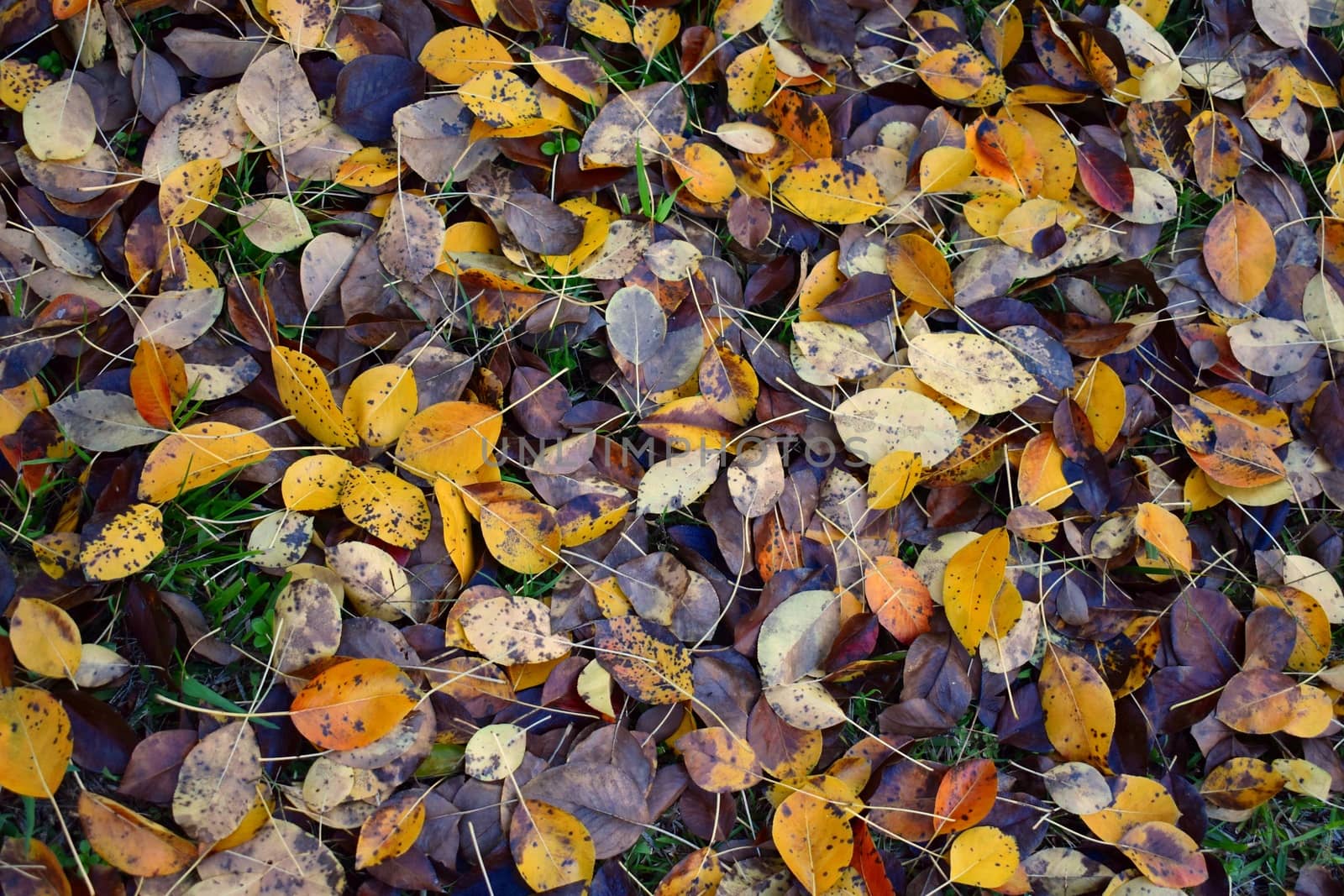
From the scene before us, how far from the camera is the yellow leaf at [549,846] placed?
1217 mm

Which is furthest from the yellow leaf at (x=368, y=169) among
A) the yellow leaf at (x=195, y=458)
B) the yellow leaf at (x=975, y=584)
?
the yellow leaf at (x=975, y=584)

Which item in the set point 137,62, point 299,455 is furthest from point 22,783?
point 137,62

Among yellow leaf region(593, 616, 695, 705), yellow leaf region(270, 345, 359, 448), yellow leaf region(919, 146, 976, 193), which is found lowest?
yellow leaf region(593, 616, 695, 705)

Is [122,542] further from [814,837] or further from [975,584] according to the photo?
[975,584]

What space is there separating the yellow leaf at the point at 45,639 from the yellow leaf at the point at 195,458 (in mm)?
182

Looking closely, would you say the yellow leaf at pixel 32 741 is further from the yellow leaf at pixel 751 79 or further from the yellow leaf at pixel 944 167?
the yellow leaf at pixel 944 167

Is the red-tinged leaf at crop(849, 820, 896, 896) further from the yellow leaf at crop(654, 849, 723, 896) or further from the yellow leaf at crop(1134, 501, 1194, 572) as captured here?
the yellow leaf at crop(1134, 501, 1194, 572)

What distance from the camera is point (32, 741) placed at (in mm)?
1153

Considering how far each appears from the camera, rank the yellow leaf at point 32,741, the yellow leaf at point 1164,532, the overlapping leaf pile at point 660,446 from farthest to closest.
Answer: the yellow leaf at point 1164,532 → the overlapping leaf pile at point 660,446 → the yellow leaf at point 32,741

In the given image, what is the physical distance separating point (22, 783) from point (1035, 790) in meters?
1.35

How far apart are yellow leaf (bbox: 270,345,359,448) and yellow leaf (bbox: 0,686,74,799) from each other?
0.47 m

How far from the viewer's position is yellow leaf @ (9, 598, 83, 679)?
1185mm

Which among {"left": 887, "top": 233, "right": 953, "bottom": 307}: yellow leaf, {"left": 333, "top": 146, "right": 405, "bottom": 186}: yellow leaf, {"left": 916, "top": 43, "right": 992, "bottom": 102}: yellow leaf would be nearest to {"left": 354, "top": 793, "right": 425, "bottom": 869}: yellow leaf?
{"left": 333, "top": 146, "right": 405, "bottom": 186}: yellow leaf

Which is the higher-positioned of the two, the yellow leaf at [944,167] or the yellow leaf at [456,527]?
the yellow leaf at [944,167]
